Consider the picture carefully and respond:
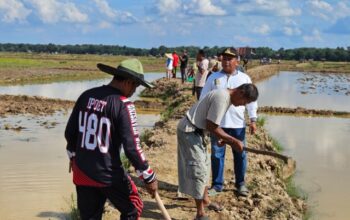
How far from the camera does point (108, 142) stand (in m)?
3.50

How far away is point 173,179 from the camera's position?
22.4 feet

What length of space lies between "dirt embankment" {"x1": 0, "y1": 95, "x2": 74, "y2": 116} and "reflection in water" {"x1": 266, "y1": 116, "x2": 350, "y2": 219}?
769cm

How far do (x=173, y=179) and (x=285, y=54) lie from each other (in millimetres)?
113689

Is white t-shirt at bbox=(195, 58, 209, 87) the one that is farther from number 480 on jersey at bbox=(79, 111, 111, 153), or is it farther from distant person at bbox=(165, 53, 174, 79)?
distant person at bbox=(165, 53, 174, 79)

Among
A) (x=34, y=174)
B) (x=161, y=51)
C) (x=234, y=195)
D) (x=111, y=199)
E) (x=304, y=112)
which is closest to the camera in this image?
(x=111, y=199)

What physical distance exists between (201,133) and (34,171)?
4.84 meters

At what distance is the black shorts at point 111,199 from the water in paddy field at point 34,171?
102 inches

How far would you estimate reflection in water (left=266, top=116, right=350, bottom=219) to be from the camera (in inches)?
294

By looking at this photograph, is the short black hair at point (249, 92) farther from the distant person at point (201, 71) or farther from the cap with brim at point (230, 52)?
the distant person at point (201, 71)

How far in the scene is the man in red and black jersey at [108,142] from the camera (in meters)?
3.46

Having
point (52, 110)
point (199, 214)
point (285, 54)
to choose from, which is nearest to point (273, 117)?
point (52, 110)

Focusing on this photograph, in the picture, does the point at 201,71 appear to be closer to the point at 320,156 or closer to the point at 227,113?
the point at 320,156

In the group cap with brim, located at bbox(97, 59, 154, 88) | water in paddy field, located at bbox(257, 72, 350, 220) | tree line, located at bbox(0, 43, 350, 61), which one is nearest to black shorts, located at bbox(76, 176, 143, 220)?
cap with brim, located at bbox(97, 59, 154, 88)

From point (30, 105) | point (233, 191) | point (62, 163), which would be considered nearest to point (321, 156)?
point (233, 191)
